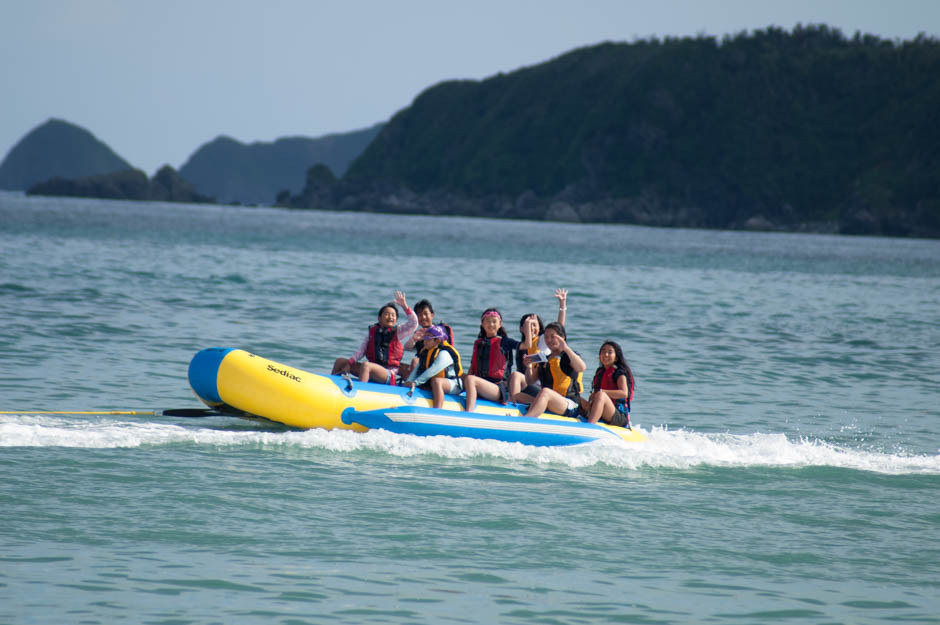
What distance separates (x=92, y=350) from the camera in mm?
12805

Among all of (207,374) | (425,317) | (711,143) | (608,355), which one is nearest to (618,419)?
(608,355)

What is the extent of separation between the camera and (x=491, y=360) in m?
8.84

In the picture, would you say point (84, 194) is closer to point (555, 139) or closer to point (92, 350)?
point (555, 139)

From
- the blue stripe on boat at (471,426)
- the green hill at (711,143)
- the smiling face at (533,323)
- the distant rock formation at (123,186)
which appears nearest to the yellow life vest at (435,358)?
the blue stripe on boat at (471,426)

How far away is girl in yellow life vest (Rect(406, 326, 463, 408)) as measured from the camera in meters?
8.73

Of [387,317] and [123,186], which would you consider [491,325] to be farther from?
[123,186]

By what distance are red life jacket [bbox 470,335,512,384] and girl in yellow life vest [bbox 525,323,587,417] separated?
0.71ft

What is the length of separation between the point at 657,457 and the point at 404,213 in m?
129

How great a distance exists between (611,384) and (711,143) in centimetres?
11125

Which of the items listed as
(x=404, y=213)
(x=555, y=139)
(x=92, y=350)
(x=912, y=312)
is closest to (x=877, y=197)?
(x=555, y=139)

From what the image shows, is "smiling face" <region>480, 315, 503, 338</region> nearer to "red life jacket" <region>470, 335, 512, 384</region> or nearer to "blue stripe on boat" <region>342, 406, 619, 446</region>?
"red life jacket" <region>470, 335, 512, 384</region>

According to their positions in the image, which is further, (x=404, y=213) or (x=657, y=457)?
(x=404, y=213)

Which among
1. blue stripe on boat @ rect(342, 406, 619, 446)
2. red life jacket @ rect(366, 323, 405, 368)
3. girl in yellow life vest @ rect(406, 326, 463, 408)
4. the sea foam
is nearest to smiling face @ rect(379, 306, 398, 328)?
red life jacket @ rect(366, 323, 405, 368)

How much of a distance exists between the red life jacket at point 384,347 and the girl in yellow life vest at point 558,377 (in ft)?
4.07
